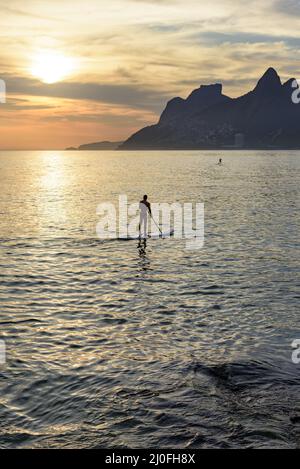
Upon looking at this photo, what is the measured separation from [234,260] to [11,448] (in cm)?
2123

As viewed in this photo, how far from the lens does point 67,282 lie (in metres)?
25.5

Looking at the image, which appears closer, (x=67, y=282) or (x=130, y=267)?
(x=67, y=282)

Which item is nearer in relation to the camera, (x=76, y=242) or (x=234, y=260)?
(x=234, y=260)

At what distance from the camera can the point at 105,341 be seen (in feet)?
56.6

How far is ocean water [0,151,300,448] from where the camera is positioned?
11773 millimetres

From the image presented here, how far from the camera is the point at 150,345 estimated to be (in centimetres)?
1697

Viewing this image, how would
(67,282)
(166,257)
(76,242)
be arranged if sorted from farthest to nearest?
(76,242) → (166,257) → (67,282)

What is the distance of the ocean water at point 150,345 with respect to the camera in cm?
1177

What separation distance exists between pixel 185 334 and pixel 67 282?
944cm

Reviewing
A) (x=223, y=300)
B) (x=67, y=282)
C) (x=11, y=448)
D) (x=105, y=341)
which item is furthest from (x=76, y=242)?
(x=11, y=448)

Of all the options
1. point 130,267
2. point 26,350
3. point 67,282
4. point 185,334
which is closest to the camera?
point 26,350

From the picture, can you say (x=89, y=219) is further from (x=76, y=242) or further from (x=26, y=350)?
(x=26, y=350)
